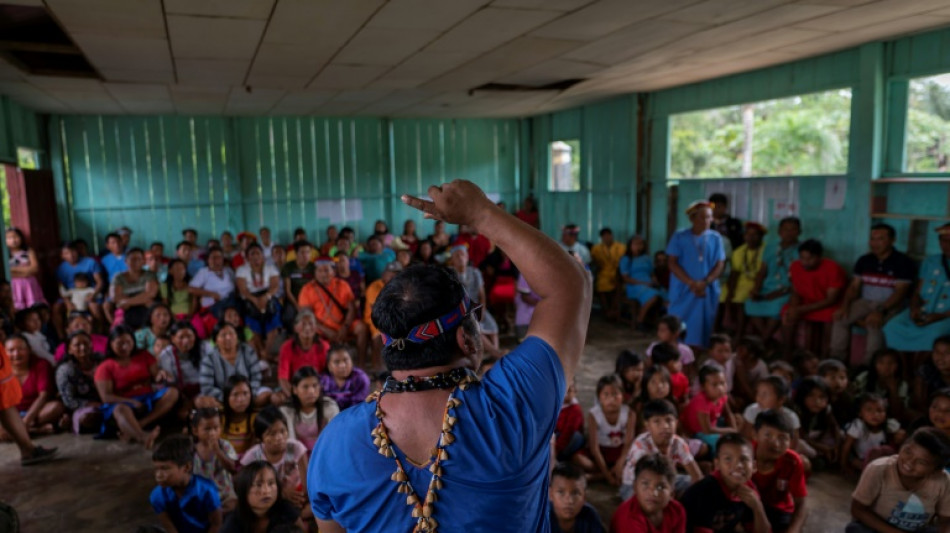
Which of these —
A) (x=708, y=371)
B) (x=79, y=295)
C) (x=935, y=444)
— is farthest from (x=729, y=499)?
(x=79, y=295)

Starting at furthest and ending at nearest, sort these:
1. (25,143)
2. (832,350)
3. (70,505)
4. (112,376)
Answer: (25,143), (832,350), (112,376), (70,505)

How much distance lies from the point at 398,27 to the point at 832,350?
4809 mm

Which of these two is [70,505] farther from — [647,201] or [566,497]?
[647,201]

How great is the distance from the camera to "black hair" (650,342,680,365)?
4516 mm

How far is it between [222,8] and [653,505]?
3.73m

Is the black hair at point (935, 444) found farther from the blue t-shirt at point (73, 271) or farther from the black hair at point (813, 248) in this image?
the blue t-shirt at point (73, 271)

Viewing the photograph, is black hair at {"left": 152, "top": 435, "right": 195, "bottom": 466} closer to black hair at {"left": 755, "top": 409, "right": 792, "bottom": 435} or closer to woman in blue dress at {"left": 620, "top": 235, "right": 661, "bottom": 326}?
black hair at {"left": 755, "top": 409, "right": 792, "bottom": 435}

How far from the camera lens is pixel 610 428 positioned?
13.2 ft

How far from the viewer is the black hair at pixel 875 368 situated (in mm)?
4840

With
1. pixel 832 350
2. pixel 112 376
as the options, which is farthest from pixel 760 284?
pixel 112 376

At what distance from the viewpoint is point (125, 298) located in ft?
21.3

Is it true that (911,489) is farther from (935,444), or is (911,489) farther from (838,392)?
(838,392)

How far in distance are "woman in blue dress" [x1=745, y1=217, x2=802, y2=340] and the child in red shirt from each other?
4.09 m

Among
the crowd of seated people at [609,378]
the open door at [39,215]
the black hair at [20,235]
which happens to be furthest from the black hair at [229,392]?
the open door at [39,215]
